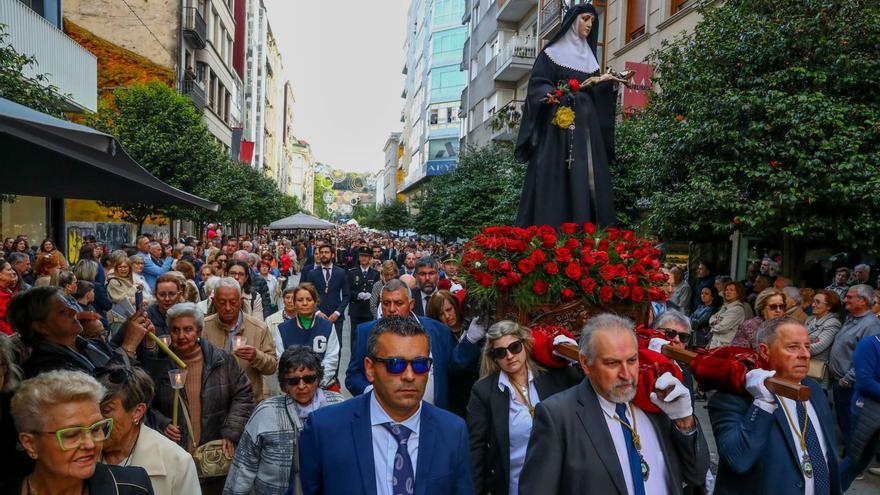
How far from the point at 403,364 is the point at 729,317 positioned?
8.01m

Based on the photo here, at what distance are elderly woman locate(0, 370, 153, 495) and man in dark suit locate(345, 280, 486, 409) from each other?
2.48 meters

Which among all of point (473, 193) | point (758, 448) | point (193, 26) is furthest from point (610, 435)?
point (193, 26)

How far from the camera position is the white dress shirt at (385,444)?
2.98 metres

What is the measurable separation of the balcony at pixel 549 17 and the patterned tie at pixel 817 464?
2507 centimetres

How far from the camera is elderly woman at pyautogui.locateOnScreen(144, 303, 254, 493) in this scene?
4.79 metres

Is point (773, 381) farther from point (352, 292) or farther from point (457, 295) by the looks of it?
point (352, 292)

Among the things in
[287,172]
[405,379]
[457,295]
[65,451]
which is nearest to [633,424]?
[405,379]

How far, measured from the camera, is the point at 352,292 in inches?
495

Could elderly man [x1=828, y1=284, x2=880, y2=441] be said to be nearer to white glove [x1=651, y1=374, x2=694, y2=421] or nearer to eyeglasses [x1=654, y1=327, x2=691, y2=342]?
eyeglasses [x1=654, y1=327, x2=691, y2=342]

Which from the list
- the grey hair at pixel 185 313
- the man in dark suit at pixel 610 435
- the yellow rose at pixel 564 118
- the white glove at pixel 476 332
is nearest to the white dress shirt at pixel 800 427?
the man in dark suit at pixel 610 435

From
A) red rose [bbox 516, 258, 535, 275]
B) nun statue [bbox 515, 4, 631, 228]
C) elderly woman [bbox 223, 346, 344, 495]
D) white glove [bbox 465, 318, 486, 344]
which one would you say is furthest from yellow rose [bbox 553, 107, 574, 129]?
elderly woman [bbox 223, 346, 344, 495]

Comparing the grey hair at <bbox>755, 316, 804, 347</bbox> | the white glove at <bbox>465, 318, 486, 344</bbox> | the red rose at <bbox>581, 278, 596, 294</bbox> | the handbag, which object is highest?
the red rose at <bbox>581, 278, 596, 294</bbox>

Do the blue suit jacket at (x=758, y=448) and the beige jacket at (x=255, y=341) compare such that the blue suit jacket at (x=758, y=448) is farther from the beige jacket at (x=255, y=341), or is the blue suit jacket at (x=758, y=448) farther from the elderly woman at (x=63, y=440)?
the beige jacket at (x=255, y=341)

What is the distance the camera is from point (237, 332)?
19.9ft
